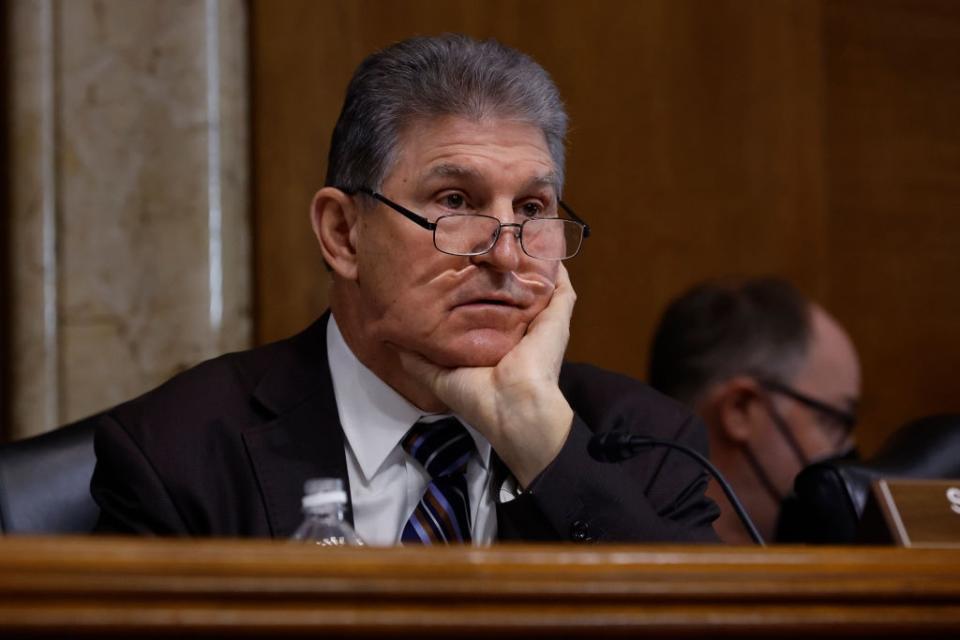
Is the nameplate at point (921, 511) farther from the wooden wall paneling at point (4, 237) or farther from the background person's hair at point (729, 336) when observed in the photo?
the wooden wall paneling at point (4, 237)

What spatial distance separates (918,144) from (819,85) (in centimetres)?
49

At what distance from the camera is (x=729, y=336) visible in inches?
118

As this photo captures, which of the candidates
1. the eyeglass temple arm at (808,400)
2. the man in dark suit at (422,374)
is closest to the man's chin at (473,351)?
the man in dark suit at (422,374)

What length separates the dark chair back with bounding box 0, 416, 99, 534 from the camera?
72.3 inches

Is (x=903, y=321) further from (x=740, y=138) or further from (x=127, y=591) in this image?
(x=127, y=591)

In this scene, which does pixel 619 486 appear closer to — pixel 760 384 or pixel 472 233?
pixel 472 233

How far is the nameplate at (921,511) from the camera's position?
145 centimetres

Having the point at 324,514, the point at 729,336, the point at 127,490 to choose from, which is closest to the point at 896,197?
the point at 729,336

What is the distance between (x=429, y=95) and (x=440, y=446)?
21.4 inches

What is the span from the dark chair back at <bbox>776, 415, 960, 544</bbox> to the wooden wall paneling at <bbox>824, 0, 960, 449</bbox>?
1.74 meters

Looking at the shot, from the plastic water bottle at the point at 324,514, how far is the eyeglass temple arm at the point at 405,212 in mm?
649

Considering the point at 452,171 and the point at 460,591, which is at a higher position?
the point at 452,171

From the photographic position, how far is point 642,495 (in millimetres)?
1892

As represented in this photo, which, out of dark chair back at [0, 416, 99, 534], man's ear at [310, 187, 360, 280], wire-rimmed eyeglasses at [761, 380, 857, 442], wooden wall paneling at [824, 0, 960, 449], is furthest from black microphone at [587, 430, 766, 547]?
wooden wall paneling at [824, 0, 960, 449]
